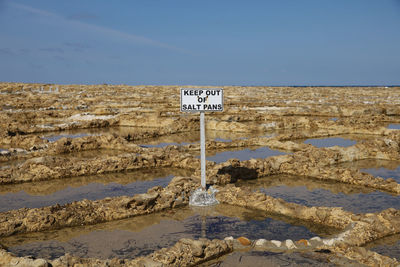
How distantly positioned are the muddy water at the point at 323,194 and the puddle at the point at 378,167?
2.96m

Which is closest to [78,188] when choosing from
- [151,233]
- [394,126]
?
[151,233]

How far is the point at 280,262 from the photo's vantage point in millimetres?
6609

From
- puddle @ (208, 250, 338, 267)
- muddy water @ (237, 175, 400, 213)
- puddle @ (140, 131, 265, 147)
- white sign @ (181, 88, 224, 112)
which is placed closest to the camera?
puddle @ (208, 250, 338, 267)

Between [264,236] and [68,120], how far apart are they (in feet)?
86.4

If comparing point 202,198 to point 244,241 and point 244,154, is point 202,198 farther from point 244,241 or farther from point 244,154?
point 244,154

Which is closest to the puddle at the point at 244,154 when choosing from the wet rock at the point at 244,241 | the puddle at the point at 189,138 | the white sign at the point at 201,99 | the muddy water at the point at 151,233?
the puddle at the point at 189,138

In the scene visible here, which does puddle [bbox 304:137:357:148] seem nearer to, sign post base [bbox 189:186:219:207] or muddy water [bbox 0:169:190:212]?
muddy water [bbox 0:169:190:212]

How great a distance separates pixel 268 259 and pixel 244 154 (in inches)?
453

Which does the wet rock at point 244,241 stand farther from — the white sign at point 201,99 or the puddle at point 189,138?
the puddle at point 189,138

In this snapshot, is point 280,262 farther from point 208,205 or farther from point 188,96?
point 188,96

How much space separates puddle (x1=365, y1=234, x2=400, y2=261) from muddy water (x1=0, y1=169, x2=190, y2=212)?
648 cm

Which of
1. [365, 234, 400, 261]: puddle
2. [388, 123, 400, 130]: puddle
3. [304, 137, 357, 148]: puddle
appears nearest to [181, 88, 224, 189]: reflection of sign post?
[365, 234, 400, 261]: puddle

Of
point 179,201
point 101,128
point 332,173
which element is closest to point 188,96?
point 179,201

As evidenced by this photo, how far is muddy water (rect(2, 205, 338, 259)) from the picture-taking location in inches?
291
